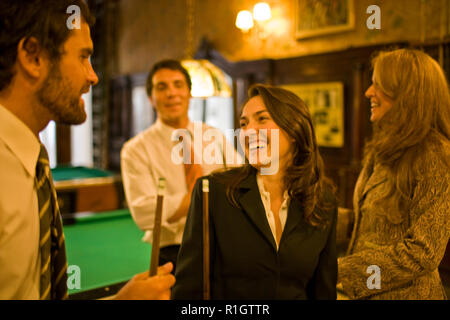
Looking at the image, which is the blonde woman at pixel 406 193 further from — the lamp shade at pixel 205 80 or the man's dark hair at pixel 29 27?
the man's dark hair at pixel 29 27

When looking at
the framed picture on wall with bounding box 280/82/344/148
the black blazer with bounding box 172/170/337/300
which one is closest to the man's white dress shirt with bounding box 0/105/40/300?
the black blazer with bounding box 172/170/337/300

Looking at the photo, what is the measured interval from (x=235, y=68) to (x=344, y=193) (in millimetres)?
2434

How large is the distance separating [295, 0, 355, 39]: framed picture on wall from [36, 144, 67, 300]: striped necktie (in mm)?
4135

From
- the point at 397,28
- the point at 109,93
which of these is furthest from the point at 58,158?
the point at 397,28

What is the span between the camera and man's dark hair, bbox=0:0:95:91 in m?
0.88

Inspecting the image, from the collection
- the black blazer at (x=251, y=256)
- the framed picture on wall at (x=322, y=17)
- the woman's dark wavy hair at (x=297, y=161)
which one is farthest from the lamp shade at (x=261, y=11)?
the black blazer at (x=251, y=256)

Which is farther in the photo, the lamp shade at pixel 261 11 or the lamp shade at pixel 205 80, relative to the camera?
the lamp shade at pixel 261 11

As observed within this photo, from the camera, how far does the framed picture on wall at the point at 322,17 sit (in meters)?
4.40

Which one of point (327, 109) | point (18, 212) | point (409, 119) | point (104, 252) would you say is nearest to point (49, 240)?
point (18, 212)

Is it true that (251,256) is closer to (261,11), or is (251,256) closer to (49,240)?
(49,240)

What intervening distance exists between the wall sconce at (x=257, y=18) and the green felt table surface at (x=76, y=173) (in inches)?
106

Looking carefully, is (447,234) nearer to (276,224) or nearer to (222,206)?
(276,224)

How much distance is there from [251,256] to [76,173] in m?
4.78

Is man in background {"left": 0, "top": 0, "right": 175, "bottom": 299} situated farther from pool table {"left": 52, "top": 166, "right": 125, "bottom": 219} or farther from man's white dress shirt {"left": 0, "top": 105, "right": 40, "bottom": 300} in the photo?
pool table {"left": 52, "top": 166, "right": 125, "bottom": 219}
